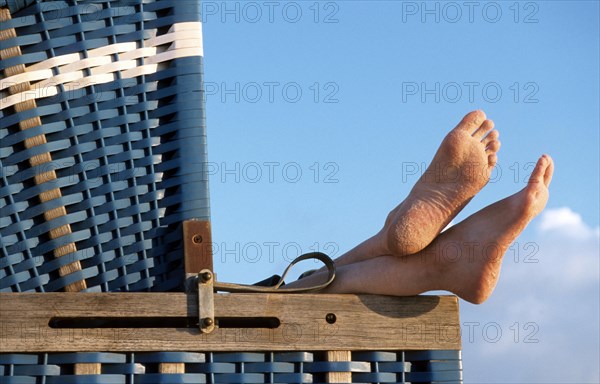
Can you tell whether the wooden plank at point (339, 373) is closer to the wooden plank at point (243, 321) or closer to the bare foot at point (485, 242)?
the wooden plank at point (243, 321)

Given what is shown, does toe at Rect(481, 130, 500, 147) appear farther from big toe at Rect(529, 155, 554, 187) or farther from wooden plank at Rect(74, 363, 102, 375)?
wooden plank at Rect(74, 363, 102, 375)

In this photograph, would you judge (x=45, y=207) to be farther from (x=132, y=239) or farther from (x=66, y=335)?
(x=66, y=335)

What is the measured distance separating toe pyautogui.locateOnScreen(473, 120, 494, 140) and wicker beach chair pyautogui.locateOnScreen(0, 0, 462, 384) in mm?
282

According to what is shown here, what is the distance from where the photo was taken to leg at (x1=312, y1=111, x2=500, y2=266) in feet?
4.68

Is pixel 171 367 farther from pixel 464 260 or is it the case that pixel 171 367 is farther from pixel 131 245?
pixel 464 260

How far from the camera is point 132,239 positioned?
1571mm

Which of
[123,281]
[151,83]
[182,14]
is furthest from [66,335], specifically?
[182,14]

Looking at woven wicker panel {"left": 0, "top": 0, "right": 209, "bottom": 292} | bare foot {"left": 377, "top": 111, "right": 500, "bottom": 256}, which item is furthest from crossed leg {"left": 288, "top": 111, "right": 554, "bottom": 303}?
woven wicker panel {"left": 0, "top": 0, "right": 209, "bottom": 292}

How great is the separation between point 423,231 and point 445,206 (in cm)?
6

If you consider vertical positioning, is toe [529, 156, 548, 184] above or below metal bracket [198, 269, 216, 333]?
above

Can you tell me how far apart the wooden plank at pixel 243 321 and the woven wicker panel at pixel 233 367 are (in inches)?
0.5

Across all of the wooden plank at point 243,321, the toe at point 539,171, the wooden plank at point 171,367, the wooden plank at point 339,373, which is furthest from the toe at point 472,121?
the wooden plank at point 171,367

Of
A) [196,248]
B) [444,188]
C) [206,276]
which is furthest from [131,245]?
[444,188]

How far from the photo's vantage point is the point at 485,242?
140 cm
